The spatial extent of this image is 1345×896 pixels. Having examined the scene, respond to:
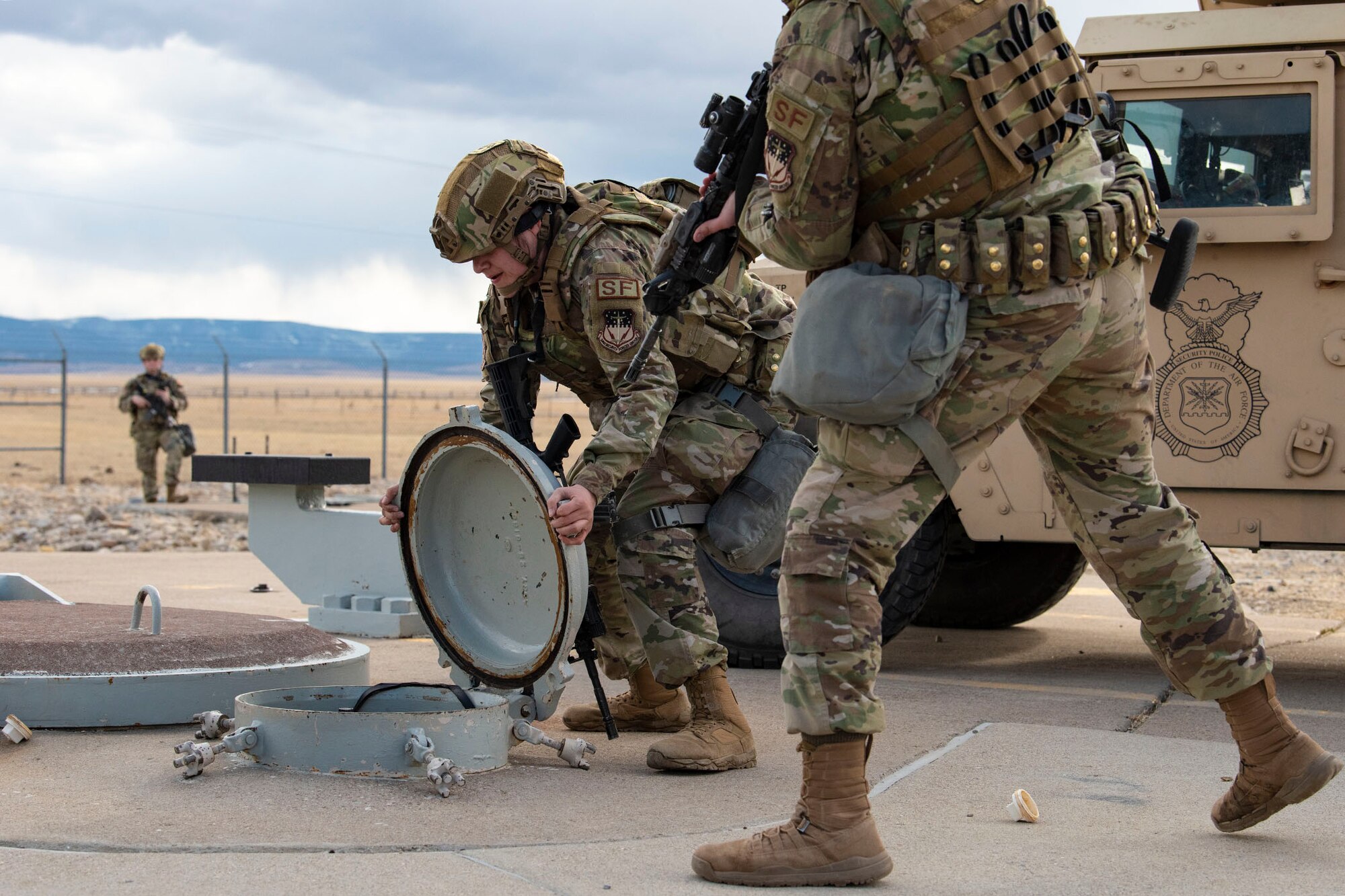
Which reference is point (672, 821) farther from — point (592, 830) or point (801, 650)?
point (801, 650)

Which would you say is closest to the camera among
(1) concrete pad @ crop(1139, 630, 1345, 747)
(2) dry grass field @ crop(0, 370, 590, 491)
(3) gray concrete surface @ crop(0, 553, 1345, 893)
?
(3) gray concrete surface @ crop(0, 553, 1345, 893)

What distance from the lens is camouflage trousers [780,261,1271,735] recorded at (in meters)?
2.69

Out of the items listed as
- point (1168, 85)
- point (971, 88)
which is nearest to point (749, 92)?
point (971, 88)

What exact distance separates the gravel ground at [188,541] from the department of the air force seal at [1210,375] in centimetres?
250

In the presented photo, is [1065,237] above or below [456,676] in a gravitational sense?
above

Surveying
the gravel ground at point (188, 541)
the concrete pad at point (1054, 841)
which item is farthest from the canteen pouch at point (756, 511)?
the gravel ground at point (188, 541)

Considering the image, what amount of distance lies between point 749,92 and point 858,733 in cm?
133

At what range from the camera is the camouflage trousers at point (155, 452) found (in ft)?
49.3

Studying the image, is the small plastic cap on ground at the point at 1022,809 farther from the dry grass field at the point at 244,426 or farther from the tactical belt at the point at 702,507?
the dry grass field at the point at 244,426

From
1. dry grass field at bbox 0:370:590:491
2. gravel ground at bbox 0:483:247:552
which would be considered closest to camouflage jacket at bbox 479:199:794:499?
dry grass field at bbox 0:370:590:491

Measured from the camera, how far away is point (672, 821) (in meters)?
3.19

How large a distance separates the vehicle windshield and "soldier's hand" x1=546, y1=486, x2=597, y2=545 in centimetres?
272

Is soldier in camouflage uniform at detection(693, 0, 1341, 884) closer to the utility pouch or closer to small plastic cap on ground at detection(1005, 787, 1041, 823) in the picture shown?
small plastic cap on ground at detection(1005, 787, 1041, 823)

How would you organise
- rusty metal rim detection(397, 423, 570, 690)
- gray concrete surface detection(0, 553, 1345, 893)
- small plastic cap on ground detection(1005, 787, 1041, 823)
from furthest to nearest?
rusty metal rim detection(397, 423, 570, 690) → small plastic cap on ground detection(1005, 787, 1041, 823) → gray concrete surface detection(0, 553, 1345, 893)
